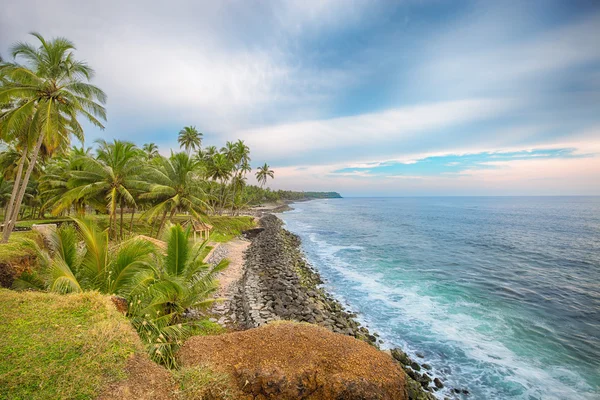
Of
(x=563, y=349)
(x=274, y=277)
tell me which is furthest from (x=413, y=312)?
(x=274, y=277)

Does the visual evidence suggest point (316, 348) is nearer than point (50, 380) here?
No

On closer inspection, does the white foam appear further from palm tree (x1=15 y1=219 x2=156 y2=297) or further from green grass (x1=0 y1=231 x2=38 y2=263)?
green grass (x1=0 y1=231 x2=38 y2=263)

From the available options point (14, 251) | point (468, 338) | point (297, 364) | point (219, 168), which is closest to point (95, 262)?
point (14, 251)

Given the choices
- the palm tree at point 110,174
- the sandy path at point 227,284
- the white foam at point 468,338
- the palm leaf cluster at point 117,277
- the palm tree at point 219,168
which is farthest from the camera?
Result: the palm tree at point 219,168

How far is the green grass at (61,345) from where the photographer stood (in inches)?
150

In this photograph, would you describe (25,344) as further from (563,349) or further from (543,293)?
(543,293)

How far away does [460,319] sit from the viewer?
13312 mm

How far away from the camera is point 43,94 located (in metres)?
12.9

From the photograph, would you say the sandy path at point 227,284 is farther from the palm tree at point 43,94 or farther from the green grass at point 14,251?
the palm tree at point 43,94

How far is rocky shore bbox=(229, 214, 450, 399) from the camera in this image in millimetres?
8864

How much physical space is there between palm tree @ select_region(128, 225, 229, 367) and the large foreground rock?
65cm

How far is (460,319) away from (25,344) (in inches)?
630

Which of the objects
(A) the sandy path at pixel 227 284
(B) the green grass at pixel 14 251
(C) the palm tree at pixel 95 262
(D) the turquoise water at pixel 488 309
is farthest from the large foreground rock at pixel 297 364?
(B) the green grass at pixel 14 251

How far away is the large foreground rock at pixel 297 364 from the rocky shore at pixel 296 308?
78.7 inches
